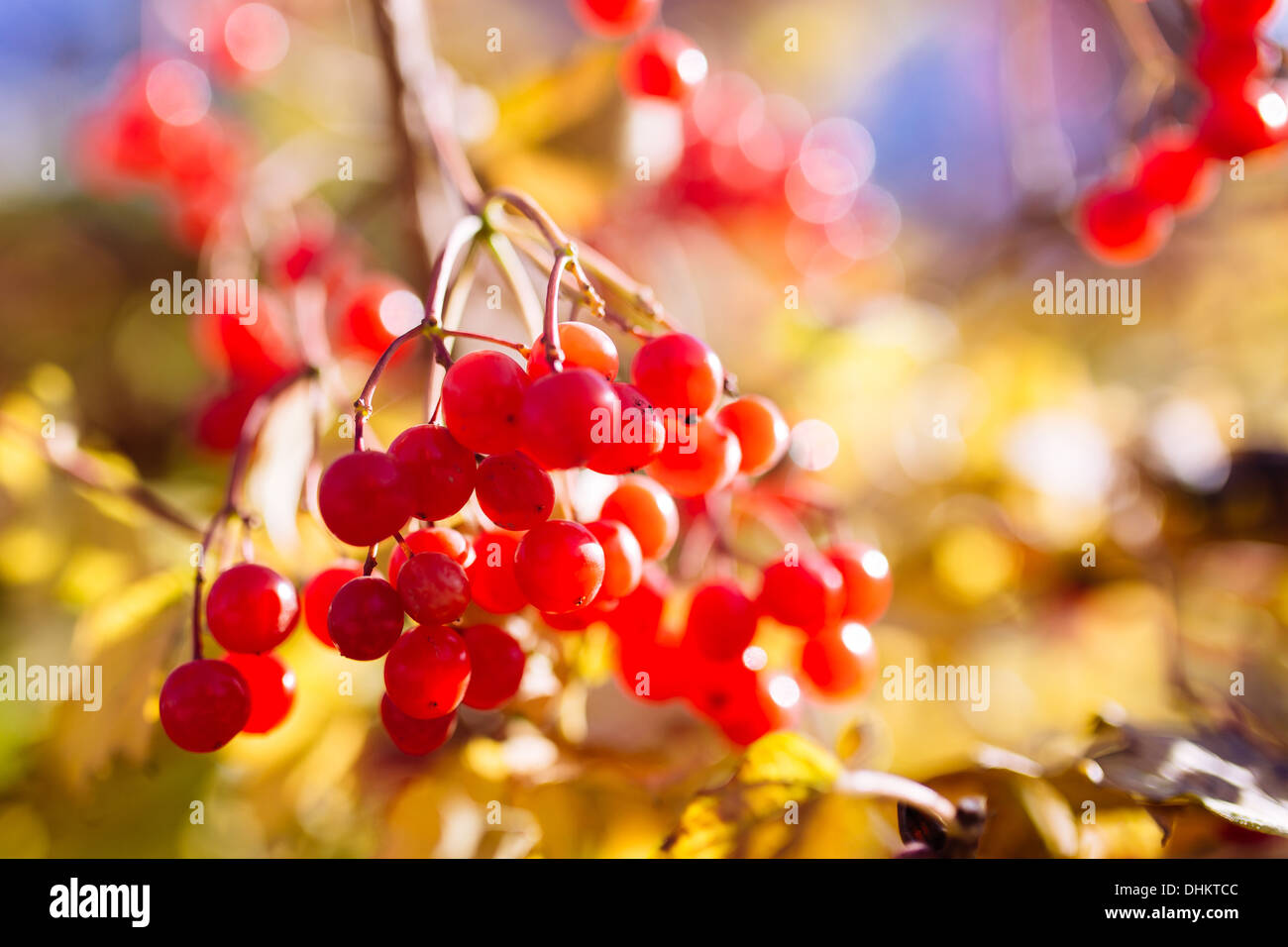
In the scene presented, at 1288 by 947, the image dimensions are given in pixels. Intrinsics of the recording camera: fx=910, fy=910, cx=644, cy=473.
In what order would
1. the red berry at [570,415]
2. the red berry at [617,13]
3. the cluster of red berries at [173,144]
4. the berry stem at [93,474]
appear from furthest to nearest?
the cluster of red berries at [173,144] < the red berry at [617,13] < the berry stem at [93,474] < the red berry at [570,415]

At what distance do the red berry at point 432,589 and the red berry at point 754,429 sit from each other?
17cm

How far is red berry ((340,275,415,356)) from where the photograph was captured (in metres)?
A: 0.77

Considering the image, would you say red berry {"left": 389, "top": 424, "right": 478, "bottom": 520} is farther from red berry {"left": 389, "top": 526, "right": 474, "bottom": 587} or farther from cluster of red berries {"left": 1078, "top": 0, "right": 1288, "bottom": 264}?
cluster of red berries {"left": 1078, "top": 0, "right": 1288, "bottom": 264}

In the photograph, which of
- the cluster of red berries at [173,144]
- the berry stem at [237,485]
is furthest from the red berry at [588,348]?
the cluster of red berries at [173,144]

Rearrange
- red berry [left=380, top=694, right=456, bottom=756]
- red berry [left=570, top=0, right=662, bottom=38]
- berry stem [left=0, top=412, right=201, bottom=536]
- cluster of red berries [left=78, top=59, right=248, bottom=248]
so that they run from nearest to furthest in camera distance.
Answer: red berry [left=380, top=694, right=456, bottom=756], berry stem [left=0, top=412, right=201, bottom=536], red berry [left=570, top=0, right=662, bottom=38], cluster of red berries [left=78, top=59, right=248, bottom=248]

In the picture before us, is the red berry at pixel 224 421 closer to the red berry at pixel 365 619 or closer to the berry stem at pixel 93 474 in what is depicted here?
the berry stem at pixel 93 474

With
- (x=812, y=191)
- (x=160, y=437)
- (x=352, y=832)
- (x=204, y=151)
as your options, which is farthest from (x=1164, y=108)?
(x=160, y=437)

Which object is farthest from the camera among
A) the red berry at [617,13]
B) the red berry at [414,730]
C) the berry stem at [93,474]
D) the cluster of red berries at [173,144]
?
the cluster of red berries at [173,144]

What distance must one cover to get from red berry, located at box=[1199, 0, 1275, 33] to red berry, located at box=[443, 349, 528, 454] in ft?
2.15

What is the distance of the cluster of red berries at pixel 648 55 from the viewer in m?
0.77

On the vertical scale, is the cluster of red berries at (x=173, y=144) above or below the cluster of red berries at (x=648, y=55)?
above

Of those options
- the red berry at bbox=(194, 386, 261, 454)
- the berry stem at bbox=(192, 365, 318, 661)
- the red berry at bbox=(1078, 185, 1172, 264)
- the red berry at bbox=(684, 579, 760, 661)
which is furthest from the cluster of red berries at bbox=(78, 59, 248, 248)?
the red berry at bbox=(1078, 185, 1172, 264)

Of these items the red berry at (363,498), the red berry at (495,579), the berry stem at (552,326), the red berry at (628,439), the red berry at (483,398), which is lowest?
the red berry at (495,579)

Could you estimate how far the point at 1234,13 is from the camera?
2.33 feet
